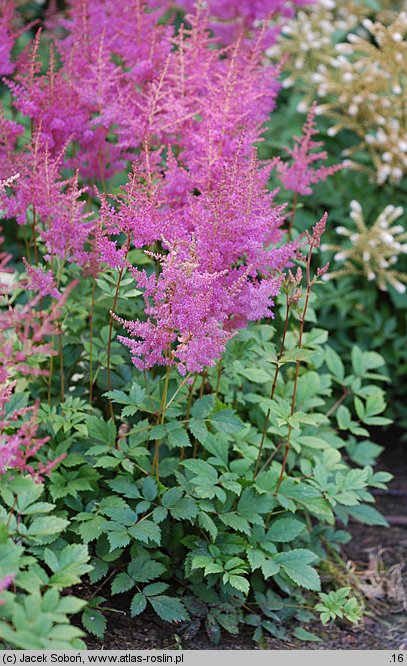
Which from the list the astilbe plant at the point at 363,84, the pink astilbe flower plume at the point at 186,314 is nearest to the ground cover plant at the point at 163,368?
the pink astilbe flower plume at the point at 186,314

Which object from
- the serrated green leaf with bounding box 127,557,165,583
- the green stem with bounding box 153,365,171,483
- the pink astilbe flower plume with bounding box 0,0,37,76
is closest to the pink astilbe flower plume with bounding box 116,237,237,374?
the green stem with bounding box 153,365,171,483

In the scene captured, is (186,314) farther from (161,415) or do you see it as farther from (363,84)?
(363,84)

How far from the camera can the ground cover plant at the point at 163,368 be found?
2305mm


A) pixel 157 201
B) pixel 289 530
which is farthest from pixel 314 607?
pixel 157 201

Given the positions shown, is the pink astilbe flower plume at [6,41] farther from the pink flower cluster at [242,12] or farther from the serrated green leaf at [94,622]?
the serrated green leaf at [94,622]

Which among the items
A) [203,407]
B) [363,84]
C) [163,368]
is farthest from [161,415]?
[363,84]

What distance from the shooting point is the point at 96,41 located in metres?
3.14

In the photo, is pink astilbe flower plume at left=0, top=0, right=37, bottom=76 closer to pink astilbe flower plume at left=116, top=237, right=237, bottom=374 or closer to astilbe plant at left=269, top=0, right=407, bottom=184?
pink astilbe flower plume at left=116, top=237, right=237, bottom=374

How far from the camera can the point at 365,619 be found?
10.2 feet

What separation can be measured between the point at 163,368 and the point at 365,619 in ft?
3.64

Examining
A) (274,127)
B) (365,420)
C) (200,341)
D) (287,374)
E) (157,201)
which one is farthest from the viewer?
(274,127)

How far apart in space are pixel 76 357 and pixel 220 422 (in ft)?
2.23

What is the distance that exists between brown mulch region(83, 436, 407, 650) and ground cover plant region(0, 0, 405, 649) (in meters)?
0.05

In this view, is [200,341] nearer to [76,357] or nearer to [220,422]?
[220,422]
